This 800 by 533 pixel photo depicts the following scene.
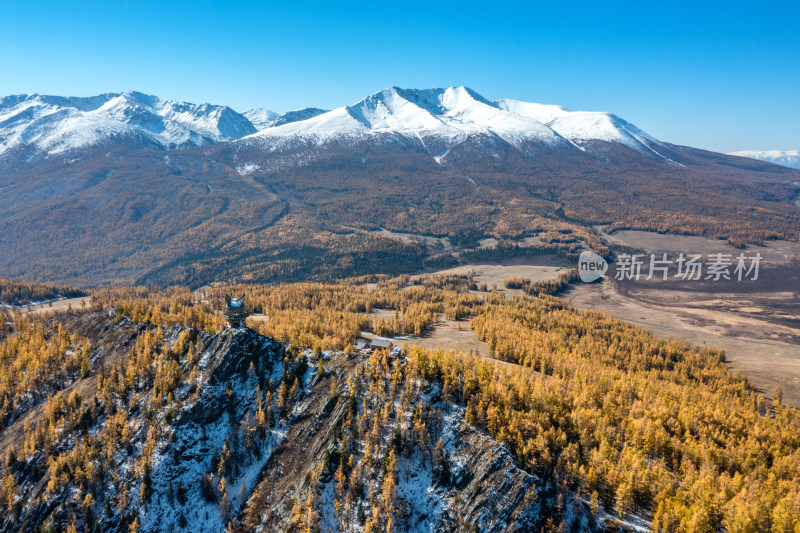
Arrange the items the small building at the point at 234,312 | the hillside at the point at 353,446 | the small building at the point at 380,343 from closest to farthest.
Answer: the hillside at the point at 353,446 → the small building at the point at 234,312 → the small building at the point at 380,343

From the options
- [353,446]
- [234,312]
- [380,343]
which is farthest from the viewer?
[380,343]

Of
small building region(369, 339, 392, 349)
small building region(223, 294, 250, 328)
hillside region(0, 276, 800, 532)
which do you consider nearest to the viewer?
hillside region(0, 276, 800, 532)

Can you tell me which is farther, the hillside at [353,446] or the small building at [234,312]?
the small building at [234,312]

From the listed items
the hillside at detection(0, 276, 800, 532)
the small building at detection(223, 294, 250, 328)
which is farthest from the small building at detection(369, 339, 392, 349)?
the small building at detection(223, 294, 250, 328)

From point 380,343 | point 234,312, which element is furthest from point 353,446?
point 380,343

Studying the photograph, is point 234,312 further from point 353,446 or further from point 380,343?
point 380,343

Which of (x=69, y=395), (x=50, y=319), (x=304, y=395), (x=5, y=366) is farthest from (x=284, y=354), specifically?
(x=50, y=319)

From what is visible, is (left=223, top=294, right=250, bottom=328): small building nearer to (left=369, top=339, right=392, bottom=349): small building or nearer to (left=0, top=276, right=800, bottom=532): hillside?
(left=0, top=276, right=800, bottom=532): hillside

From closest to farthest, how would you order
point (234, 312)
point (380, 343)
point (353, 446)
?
point (353, 446) → point (234, 312) → point (380, 343)

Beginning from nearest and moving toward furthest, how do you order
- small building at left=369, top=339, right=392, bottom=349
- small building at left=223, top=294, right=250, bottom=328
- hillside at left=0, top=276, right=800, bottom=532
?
hillside at left=0, top=276, right=800, bottom=532 → small building at left=223, top=294, right=250, bottom=328 → small building at left=369, top=339, right=392, bottom=349

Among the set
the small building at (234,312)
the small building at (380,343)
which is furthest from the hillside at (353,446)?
the small building at (380,343)

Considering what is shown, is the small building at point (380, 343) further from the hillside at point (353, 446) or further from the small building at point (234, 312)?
the small building at point (234, 312)

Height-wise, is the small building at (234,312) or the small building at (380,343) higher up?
the small building at (234,312)
